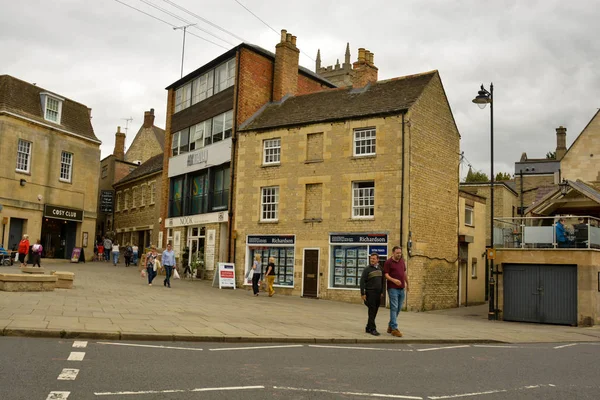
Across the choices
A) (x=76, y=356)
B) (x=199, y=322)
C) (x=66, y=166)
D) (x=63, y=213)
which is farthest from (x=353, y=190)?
(x=66, y=166)

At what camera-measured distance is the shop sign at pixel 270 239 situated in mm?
27234

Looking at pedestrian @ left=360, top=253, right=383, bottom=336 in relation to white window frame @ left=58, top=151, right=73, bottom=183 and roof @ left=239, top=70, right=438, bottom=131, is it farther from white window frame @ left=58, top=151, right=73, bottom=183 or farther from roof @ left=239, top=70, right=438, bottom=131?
white window frame @ left=58, top=151, right=73, bottom=183

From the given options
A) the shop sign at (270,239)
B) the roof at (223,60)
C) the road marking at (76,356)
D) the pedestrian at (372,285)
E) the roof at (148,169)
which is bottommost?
the road marking at (76,356)

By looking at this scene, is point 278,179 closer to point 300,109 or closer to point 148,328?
point 300,109

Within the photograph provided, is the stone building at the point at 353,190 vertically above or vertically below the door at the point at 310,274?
above

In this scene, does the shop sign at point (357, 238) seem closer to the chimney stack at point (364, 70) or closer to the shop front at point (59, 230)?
the chimney stack at point (364, 70)

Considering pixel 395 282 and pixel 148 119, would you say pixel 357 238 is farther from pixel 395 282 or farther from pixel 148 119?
pixel 148 119

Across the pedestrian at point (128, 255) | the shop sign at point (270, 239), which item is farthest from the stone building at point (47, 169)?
the shop sign at point (270, 239)

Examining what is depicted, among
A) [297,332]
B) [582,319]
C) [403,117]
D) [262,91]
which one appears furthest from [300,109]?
[297,332]

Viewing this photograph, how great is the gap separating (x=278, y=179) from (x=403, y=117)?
6850mm

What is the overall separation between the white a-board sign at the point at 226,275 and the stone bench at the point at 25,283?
10.2 metres

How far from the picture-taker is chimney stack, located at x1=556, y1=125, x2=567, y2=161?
161 ft

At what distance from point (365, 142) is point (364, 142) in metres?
0.05

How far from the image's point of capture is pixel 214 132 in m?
32.6
